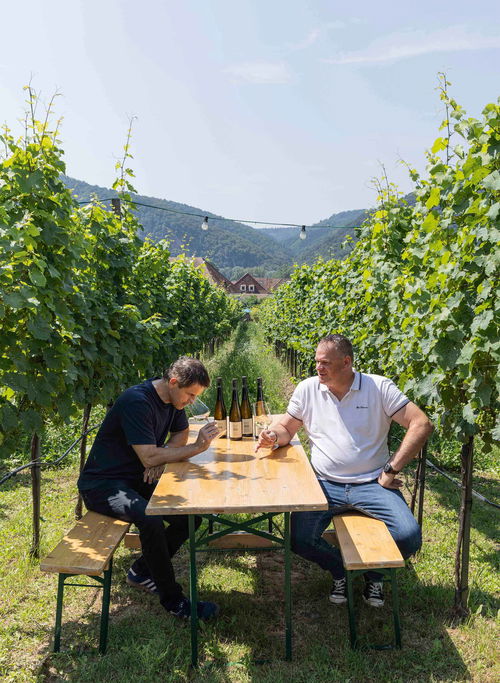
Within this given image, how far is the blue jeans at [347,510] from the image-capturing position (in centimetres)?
317

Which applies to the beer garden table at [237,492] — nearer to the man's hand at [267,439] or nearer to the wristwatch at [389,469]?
the man's hand at [267,439]

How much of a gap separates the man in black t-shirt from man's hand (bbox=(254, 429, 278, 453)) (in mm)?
310

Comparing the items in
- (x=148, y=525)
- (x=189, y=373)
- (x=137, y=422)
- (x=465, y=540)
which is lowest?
(x=465, y=540)

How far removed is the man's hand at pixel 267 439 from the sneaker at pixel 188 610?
96cm

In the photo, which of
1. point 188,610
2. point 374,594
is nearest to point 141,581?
point 188,610

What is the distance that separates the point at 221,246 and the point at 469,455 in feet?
437

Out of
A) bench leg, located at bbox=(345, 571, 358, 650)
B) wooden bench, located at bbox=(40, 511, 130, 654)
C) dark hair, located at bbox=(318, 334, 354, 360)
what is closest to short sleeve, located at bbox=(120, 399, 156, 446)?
wooden bench, located at bbox=(40, 511, 130, 654)

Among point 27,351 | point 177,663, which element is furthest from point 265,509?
point 27,351

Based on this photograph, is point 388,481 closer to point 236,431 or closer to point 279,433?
point 279,433

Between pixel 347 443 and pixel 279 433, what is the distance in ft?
1.47

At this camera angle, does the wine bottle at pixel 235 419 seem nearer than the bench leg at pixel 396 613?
No

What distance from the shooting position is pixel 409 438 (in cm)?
329

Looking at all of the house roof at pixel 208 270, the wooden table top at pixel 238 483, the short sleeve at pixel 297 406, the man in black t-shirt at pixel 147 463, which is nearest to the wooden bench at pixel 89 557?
the man in black t-shirt at pixel 147 463

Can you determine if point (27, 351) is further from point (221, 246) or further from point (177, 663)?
point (221, 246)
